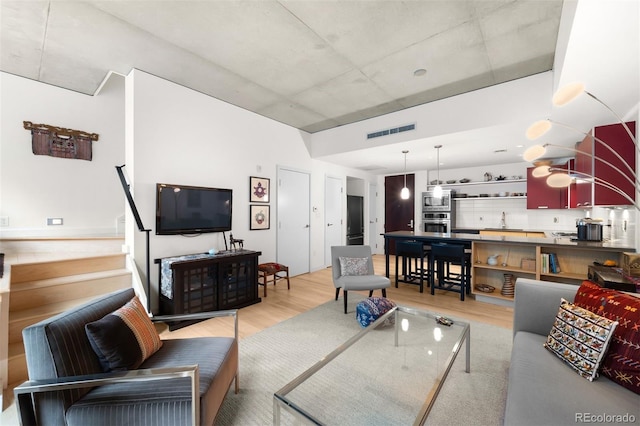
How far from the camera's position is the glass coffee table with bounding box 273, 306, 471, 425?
1.42 m

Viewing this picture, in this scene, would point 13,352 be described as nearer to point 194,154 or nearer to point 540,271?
point 194,154

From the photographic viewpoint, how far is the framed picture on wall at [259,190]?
172 inches

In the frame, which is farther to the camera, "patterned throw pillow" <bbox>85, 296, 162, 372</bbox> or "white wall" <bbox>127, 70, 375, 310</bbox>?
"white wall" <bbox>127, 70, 375, 310</bbox>

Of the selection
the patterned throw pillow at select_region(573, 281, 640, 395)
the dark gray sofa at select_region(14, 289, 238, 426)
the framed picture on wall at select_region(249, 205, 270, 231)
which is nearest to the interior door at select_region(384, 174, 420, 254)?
the framed picture on wall at select_region(249, 205, 270, 231)

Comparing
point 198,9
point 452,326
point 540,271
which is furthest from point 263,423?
point 540,271

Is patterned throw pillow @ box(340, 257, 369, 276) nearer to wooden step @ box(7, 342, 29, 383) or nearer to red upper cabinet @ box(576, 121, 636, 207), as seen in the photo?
red upper cabinet @ box(576, 121, 636, 207)

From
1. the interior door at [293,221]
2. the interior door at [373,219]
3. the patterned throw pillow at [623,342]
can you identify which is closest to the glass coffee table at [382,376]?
the patterned throw pillow at [623,342]

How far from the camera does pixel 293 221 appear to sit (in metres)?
5.14

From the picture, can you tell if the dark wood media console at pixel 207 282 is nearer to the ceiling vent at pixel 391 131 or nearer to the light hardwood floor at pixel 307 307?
the light hardwood floor at pixel 307 307

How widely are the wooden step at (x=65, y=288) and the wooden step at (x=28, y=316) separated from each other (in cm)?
6

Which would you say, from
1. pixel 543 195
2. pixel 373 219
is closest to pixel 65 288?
pixel 373 219

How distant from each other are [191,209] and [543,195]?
21.8ft

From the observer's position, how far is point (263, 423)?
5.18ft

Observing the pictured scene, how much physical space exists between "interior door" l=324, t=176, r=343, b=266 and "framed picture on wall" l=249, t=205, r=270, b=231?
1673mm
